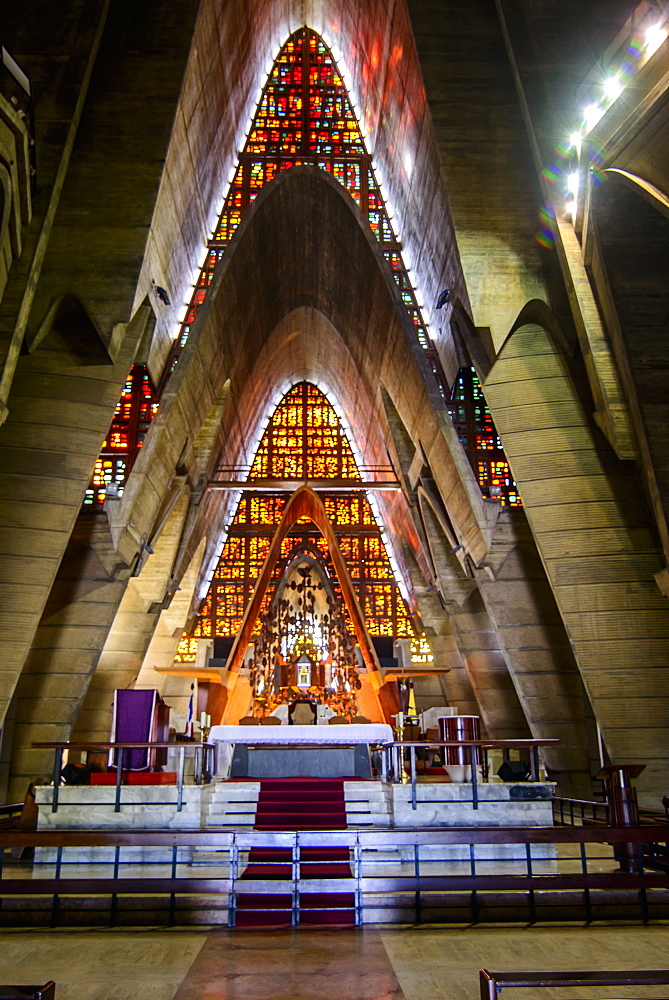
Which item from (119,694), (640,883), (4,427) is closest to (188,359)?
(4,427)

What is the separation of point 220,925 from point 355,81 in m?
22.1

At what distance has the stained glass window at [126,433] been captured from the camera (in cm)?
1739

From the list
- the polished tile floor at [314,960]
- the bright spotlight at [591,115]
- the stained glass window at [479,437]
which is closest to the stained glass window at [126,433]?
the stained glass window at [479,437]

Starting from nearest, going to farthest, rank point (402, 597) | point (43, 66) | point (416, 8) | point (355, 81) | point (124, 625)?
point (43, 66)
point (416, 8)
point (124, 625)
point (355, 81)
point (402, 597)

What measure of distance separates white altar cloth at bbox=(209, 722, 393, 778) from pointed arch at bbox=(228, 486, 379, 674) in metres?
11.8

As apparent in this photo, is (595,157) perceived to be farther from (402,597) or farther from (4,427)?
(402,597)

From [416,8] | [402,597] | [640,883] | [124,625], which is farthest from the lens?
[402,597]

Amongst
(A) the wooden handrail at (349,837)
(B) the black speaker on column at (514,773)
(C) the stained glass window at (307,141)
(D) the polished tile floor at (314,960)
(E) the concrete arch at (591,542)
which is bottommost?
(D) the polished tile floor at (314,960)

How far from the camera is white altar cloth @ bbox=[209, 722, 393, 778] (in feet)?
30.4

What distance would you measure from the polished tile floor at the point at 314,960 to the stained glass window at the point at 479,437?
42.4 feet

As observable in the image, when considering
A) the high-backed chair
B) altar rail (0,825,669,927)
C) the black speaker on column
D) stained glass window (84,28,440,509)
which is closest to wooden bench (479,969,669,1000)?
altar rail (0,825,669,927)

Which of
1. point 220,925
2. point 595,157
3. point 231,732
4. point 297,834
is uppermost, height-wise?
point 595,157

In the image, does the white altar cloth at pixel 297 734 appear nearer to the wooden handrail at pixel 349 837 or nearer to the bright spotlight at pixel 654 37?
the wooden handrail at pixel 349 837

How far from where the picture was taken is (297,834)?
5277 mm
